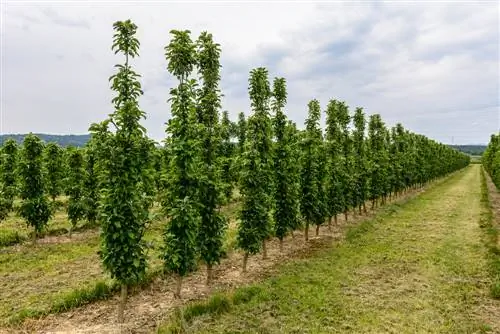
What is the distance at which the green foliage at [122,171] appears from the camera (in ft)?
37.0

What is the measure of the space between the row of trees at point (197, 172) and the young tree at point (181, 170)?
4 cm

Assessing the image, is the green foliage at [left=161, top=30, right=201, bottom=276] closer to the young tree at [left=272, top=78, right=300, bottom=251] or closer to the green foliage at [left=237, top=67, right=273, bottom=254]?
the green foliage at [left=237, top=67, right=273, bottom=254]

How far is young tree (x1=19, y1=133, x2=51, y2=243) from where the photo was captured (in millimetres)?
22302

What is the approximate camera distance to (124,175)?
1132 centimetres

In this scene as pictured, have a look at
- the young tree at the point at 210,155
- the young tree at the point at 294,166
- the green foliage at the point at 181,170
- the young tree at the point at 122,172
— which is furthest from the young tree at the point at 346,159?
the young tree at the point at 122,172

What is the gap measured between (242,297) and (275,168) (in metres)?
7.96

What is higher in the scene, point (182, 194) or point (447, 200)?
point (182, 194)

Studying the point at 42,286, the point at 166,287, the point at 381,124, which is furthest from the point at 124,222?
the point at 381,124

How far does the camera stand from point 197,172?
44.4ft

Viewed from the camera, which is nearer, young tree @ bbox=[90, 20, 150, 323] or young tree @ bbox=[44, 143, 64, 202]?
young tree @ bbox=[90, 20, 150, 323]

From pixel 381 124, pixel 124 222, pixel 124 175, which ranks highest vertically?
pixel 381 124

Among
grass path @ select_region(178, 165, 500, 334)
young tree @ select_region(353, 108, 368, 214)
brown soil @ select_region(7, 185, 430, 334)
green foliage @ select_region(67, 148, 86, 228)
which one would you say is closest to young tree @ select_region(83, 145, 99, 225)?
green foliage @ select_region(67, 148, 86, 228)

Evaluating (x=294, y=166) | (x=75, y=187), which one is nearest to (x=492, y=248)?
(x=294, y=166)

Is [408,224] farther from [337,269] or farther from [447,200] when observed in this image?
[447,200]
